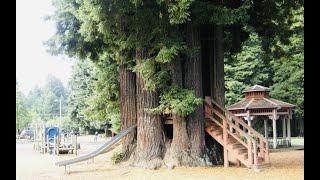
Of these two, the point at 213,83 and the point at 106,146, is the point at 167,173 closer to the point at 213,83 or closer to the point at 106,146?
the point at 106,146

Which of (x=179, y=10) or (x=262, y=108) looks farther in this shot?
(x=262, y=108)

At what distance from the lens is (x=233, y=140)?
13000 mm

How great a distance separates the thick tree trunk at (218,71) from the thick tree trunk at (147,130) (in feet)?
6.26

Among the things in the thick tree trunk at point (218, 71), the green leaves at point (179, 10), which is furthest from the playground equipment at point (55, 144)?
the green leaves at point (179, 10)

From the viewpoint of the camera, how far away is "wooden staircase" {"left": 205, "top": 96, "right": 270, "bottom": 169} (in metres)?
11.8

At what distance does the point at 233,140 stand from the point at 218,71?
7.11 ft

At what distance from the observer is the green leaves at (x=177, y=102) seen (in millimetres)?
11812

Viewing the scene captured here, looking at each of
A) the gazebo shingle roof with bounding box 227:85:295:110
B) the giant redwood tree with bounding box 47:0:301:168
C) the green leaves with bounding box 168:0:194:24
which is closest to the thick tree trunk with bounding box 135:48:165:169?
the giant redwood tree with bounding box 47:0:301:168

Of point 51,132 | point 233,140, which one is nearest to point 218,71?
point 233,140

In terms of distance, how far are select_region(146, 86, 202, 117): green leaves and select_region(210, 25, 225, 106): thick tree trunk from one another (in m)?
1.48

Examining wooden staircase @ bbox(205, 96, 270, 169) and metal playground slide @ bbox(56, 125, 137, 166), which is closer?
wooden staircase @ bbox(205, 96, 270, 169)

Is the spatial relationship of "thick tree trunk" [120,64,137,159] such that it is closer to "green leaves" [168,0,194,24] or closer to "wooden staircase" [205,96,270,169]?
"wooden staircase" [205,96,270,169]
